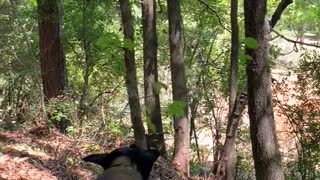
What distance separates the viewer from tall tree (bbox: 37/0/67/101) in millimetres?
11195

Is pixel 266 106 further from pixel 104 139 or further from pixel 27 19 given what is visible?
pixel 27 19

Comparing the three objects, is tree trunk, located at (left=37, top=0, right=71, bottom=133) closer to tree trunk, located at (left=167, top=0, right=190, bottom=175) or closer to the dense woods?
the dense woods

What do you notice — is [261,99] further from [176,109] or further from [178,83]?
[178,83]

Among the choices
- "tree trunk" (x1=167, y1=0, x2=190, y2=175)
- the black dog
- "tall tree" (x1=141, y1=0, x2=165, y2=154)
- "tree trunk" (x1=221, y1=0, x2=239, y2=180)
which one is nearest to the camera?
the black dog

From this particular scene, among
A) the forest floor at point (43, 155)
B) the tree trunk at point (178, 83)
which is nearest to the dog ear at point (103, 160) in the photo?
the forest floor at point (43, 155)

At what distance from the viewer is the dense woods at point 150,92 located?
5.76 meters

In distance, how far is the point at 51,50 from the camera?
1154cm

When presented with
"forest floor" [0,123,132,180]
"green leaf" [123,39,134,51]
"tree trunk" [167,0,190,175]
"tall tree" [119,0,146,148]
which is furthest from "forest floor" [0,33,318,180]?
"green leaf" [123,39,134,51]

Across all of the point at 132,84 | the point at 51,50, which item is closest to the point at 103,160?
the point at 132,84

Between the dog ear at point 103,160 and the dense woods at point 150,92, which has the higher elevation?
the dense woods at point 150,92

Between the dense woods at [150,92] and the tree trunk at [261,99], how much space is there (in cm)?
1

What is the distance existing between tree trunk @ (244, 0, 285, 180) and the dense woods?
1 centimetres

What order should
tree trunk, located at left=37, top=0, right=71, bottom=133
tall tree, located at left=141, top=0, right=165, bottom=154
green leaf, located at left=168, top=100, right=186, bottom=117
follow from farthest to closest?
tree trunk, located at left=37, top=0, right=71, bottom=133 < tall tree, located at left=141, top=0, right=165, bottom=154 < green leaf, located at left=168, top=100, right=186, bottom=117

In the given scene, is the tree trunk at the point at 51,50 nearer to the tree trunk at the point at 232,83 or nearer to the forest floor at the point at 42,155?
the forest floor at the point at 42,155
